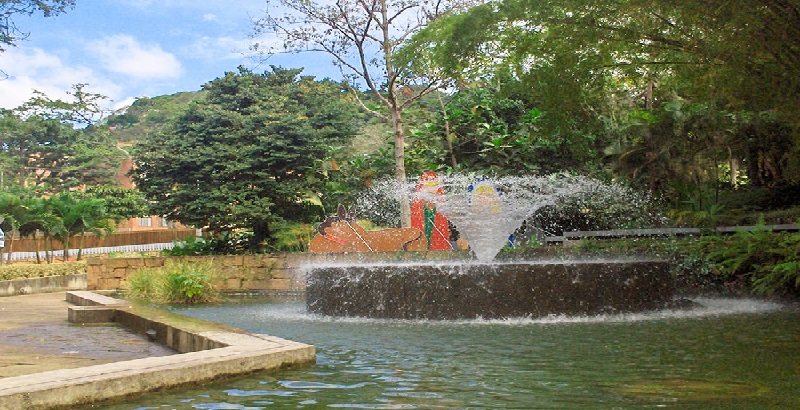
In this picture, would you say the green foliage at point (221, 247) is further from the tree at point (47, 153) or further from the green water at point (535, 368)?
the tree at point (47, 153)

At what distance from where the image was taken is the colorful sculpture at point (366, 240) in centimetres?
1549

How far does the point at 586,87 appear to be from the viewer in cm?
1086

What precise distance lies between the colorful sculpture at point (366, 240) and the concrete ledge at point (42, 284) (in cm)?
610

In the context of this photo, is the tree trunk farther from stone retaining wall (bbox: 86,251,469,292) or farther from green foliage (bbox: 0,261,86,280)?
green foliage (bbox: 0,261,86,280)

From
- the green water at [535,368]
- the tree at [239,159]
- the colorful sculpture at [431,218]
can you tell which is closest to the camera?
the green water at [535,368]

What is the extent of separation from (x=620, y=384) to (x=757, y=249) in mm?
7184

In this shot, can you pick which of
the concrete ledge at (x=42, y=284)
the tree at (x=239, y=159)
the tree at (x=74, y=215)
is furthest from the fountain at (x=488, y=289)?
the tree at (x=74, y=215)

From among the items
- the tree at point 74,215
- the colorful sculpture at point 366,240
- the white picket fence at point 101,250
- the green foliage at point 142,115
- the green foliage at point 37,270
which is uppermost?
the green foliage at point 142,115

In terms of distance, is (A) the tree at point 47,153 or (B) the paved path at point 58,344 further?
(A) the tree at point 47,153

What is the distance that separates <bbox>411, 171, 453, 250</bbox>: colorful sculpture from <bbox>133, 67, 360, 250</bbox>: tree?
259 centimetres

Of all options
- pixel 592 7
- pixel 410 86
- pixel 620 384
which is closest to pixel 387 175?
pixel 410 86

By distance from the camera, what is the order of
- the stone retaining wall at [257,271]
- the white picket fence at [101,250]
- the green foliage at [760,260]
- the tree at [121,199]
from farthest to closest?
the tree at [121,199], the white picket fence at [101,250], the stone retaining wall at [257,271], the green foliage at [760,260]

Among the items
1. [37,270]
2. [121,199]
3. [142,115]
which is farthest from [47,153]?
[37,270]

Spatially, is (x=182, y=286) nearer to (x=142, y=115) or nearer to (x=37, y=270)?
(x=37, y=270)
